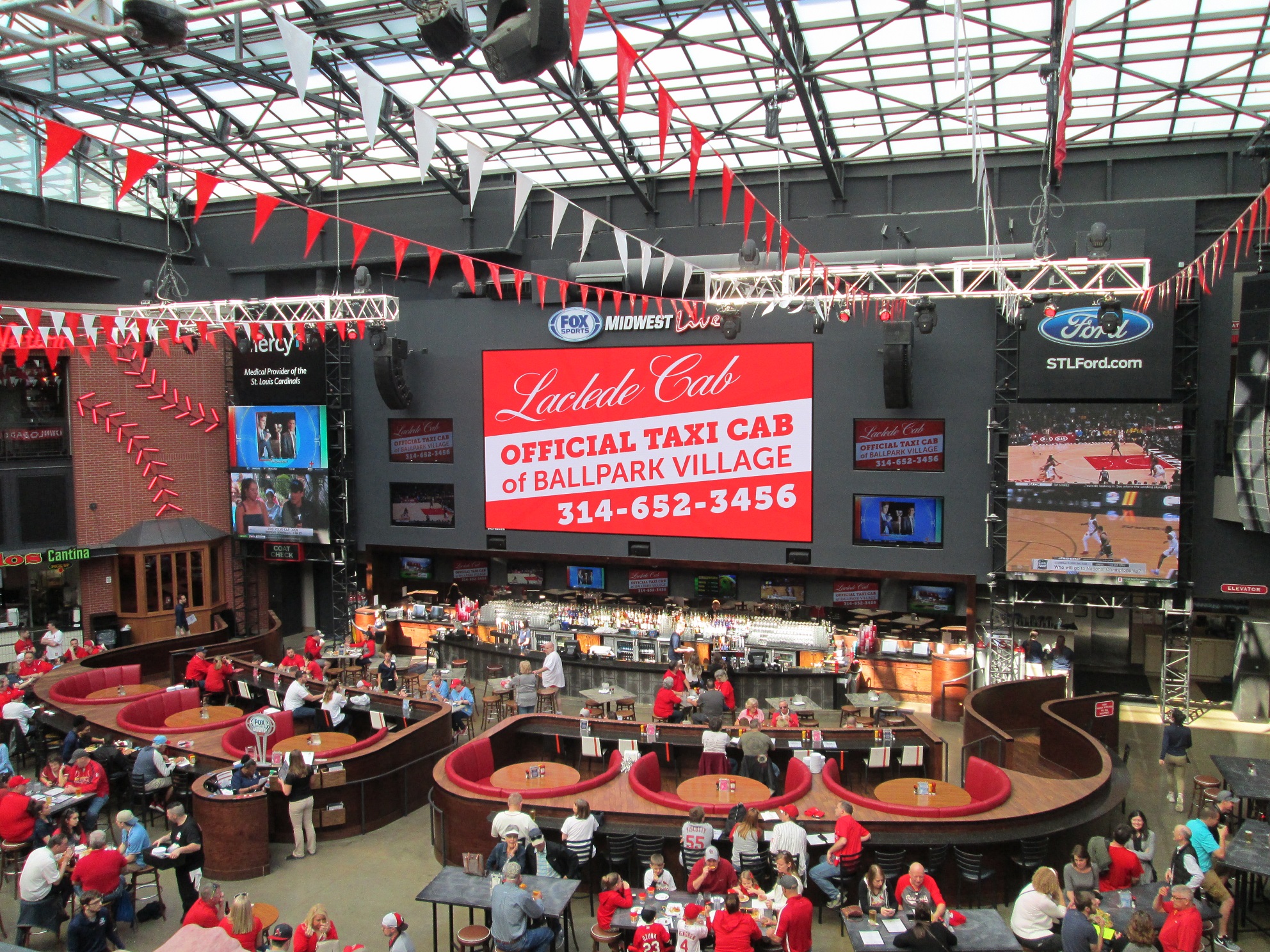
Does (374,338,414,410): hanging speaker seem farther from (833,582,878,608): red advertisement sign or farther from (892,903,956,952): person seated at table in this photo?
(892,903,956,952): person seated at table

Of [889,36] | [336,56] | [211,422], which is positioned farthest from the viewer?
[211,422]

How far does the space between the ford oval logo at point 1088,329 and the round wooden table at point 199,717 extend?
14538mm

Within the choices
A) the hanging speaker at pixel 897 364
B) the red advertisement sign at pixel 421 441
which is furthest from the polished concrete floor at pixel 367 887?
the red advertisement sign at pixel 421 441

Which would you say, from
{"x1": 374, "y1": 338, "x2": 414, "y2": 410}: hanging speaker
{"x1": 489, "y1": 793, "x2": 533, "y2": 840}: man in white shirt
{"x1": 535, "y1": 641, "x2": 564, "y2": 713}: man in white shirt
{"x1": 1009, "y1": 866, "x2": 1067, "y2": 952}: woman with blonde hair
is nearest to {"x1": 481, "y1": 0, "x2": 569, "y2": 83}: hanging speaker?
{"x1": 489, "y1": 793, "x2": 533, "y2": 840}: man in white shirt

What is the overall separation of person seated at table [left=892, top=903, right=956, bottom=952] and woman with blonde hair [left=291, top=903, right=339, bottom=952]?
14.1 feet

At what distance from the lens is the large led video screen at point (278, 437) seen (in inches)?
819

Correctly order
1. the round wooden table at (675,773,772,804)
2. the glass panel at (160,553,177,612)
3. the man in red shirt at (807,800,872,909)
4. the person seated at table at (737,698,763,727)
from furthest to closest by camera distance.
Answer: the glass panel at (160,553,177,612) → the person seated at table at (737,698,763,727) → the round wooden table at (675,773,772,804) → the man in red shirt at (807,800,872,909)

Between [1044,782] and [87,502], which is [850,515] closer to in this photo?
[1044,782]

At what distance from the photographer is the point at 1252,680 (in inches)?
611

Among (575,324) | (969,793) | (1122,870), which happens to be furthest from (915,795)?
(575,324)

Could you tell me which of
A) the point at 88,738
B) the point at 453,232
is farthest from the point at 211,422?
the point at 88,738

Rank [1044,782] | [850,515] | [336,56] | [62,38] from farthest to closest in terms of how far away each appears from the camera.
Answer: [850,515] → [336,56] → [1044,782] → [62,38]

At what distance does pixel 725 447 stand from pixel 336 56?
10355 millimetres

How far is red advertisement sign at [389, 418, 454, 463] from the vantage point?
2041 centimetres
